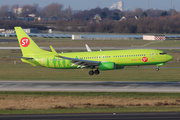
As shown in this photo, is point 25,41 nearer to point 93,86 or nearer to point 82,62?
point 82,62

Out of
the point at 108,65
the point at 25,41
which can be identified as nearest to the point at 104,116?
the point at 108,65

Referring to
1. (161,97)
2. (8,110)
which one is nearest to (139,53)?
(161,97)

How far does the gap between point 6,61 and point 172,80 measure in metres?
62.5

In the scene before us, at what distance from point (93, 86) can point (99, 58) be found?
6.73 meters

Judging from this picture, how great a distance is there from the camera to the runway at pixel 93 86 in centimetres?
5394

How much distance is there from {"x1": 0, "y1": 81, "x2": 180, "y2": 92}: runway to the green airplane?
3.80 metres

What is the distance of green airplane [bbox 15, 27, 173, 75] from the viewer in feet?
197

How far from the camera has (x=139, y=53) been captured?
198 ft

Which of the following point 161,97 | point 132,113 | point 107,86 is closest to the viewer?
point 132,113

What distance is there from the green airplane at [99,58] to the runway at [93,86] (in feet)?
12.5

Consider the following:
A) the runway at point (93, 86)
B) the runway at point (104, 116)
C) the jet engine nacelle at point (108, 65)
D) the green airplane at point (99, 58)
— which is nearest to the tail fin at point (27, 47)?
Result: the green airplane at point (99, 58)

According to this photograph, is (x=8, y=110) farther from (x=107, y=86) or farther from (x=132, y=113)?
(x=107, y=86)

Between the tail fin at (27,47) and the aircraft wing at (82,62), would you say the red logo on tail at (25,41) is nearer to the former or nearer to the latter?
the tail fin at (27,47)

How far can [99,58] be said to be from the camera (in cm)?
6147
